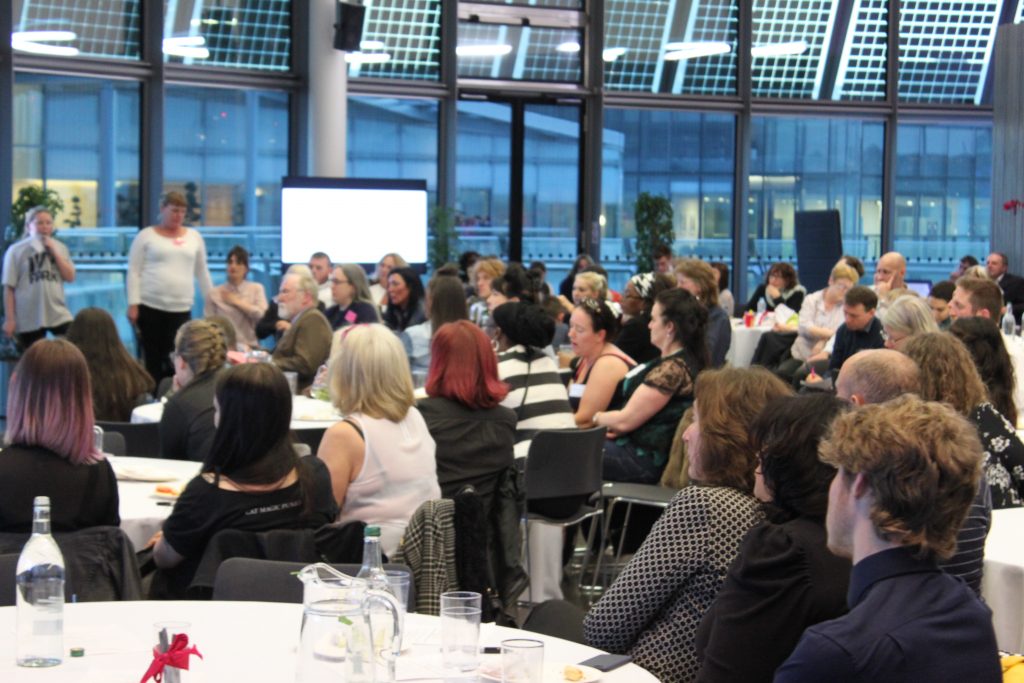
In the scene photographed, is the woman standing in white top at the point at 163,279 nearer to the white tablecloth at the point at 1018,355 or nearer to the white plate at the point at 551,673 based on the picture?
the white tablecloth at the point at 1018,355

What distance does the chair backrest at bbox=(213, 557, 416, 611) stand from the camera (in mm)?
3162

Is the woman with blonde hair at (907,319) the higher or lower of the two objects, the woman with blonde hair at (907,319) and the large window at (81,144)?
the lower

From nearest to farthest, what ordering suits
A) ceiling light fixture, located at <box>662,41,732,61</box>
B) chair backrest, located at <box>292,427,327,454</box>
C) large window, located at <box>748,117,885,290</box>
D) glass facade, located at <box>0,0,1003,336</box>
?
chair backrest, located at <box>292,427,327,454</box> → glass facade, located at <box>0,0,1003,336</box> → ceiling light fixture, located at <box>662,41,732,61</box> → large window, located at <box>748,117,885,290</box>

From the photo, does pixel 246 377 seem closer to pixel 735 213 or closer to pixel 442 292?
pixel 442 292

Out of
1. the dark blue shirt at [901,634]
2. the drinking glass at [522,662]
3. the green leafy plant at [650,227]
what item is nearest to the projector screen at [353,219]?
the green leafy plant at [650,227]

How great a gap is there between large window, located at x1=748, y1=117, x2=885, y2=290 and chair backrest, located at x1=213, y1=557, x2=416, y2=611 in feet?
42.7

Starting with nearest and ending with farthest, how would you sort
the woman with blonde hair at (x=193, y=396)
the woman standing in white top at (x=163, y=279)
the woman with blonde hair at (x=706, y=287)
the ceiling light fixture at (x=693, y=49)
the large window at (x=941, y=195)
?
the woman with blonde hair at (x=193, y=396), the woman with blonde hair at (x=706, y=287), the woman standing in white top at (x=163, y=279), the ceiling light fixture at (x=693, y=49), the large window at (x=941, y=195)

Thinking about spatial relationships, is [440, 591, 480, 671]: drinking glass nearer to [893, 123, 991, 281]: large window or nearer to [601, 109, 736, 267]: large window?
[601, 109, 736, 267]: large window

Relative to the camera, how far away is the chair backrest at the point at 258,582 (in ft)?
10.4

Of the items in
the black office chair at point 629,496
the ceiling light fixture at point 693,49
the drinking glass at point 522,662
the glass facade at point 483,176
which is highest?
the ceiling light fixture at point 693,49

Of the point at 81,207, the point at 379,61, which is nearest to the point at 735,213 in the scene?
the point at 379,61

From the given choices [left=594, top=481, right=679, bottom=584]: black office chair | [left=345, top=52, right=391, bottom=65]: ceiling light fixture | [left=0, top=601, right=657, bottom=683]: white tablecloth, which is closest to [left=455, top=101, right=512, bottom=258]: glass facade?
[left=345, top=52, right=391, bottom=65]: ceiling light fixture

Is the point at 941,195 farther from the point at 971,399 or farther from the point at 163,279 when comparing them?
the point at 971,399

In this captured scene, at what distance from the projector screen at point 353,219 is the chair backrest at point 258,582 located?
9379 mm
